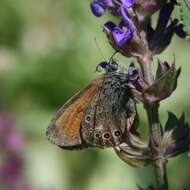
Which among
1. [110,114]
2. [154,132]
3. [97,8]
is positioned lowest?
[154,132]

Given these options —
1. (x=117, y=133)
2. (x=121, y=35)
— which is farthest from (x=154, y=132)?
(x=121, y=35)

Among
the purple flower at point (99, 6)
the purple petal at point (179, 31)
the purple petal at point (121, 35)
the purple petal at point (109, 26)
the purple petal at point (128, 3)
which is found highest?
the purple flower at point (99, 6)

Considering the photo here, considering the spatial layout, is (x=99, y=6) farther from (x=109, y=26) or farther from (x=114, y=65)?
(x=114, y=65)

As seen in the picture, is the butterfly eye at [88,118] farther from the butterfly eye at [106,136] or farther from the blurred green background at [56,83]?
the blurred green background at [56,83]

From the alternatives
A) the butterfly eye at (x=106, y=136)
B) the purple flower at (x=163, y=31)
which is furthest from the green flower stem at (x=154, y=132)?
the butterfly eye at (x=106, y=136)

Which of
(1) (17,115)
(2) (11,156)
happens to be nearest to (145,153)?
(2) (11,156)

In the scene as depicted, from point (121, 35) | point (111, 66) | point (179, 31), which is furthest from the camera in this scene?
point (111, 66)

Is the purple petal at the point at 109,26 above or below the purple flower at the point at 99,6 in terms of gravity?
below
